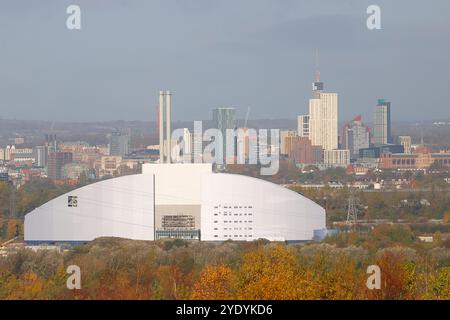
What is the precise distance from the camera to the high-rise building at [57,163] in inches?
3610

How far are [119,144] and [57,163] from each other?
454 inches

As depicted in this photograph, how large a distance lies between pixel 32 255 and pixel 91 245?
466 cm

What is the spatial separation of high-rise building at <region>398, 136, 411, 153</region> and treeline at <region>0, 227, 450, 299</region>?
73.3 m

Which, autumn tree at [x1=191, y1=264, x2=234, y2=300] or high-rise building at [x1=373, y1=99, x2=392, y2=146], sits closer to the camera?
autumn tree at [x1=191, y1=264, x2=234, y2=300]

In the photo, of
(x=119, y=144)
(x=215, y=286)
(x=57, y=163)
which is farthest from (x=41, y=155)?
(x=215, y=286)

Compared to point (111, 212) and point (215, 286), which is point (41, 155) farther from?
point (215, 286)

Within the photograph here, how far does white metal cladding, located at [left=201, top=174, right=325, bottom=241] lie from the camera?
48031mm

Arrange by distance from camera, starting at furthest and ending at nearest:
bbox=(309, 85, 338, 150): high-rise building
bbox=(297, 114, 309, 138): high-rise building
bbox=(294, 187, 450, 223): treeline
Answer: bbox=(297, 114, 309, 138): high-rise building, bbox=(309, 85, 338, 150): high-rise building, bbox=(294, 187, 450, 223): treeline

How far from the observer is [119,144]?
348ft

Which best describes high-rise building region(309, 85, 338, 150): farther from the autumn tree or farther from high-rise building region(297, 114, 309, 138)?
the autumn tree

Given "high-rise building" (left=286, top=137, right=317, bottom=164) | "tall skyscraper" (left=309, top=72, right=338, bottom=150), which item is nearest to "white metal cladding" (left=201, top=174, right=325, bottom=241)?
"high-rise building" (left=286, top=137, right=317, bottom=164)

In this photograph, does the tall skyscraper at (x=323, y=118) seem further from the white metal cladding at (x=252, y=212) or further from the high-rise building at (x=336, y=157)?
the white metal cladding at (x=252, y=212)

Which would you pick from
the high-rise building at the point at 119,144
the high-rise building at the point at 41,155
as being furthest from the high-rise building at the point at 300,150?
the high-rise building at the point at 41,155
